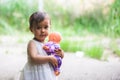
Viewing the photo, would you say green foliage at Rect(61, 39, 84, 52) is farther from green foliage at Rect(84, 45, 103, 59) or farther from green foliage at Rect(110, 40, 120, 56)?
green foliage at Rect(110, 40, 120, 56)

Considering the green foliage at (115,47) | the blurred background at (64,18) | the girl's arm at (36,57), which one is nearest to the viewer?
the girl's arm at (36,57)

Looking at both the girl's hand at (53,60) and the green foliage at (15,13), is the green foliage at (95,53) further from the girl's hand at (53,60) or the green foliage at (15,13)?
the girl's hand at (53,60)

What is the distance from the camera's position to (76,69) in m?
4.02

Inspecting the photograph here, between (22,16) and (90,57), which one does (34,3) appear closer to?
(22,16)

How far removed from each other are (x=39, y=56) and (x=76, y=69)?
1455 millimetres

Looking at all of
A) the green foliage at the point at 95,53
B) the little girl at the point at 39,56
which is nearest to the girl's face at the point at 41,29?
the little girl at the point at 39,56

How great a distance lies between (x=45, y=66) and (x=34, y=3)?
194 inches

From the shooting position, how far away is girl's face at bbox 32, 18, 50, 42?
266 cm

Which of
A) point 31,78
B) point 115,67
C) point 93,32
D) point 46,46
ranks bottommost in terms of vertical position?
point 93,32

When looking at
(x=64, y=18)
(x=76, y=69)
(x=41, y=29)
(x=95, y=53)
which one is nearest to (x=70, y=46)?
(x=95, y=53)

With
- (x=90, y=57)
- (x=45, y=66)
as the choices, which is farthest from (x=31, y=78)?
(x=90, y=57)

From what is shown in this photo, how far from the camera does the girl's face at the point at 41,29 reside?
2.66 meters

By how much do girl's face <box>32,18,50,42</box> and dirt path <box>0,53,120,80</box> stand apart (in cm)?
100

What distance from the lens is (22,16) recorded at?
7.25 m
